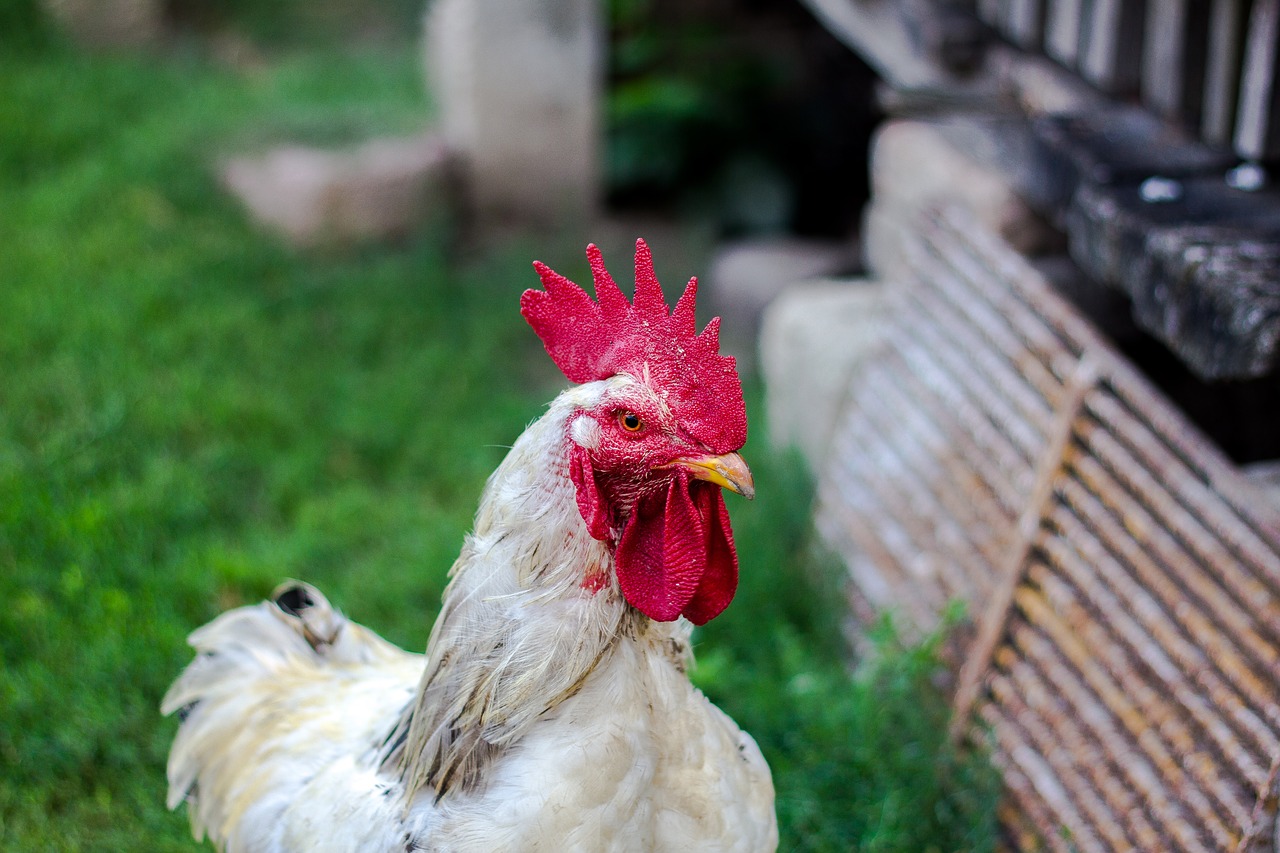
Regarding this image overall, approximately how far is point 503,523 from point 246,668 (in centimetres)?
124

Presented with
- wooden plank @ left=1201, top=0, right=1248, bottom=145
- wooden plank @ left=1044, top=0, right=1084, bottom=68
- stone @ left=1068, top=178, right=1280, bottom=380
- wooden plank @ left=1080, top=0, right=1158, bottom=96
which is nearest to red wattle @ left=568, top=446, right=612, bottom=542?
stone @ left=1068, top=178, right=1280, bottom=380

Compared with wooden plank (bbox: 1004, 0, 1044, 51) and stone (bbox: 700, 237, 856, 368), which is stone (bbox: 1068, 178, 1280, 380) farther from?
stone (bbox: 700, 237, 856, 368)

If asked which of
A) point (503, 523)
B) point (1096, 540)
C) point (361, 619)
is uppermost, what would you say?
point (503, 523)

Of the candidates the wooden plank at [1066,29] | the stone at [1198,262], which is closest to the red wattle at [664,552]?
the stone at [1198,262]

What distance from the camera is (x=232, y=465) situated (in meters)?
4.81

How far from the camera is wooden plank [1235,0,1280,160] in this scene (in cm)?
293

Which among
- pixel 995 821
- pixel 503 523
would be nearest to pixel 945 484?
pixel 995 821

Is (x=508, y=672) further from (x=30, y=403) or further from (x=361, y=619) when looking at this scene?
(x=30, y=403)

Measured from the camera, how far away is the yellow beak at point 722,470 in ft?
6.22

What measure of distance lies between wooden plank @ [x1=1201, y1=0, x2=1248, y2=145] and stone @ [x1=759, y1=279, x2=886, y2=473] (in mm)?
1257

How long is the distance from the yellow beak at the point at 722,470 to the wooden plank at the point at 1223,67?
7.07ft

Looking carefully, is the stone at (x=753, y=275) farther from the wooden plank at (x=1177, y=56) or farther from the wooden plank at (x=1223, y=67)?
the wooden plank at (x=1223, y=67)

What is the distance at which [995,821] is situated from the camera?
318cm

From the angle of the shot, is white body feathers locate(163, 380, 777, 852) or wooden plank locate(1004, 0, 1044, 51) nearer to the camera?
white body feathers locate(163, 380, 777, 852)
